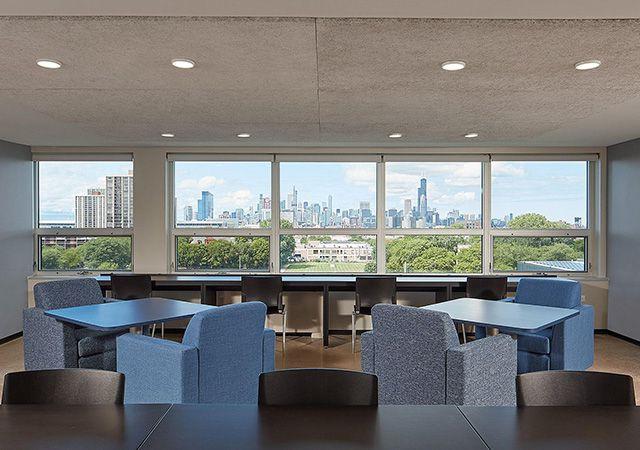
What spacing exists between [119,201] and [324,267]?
2.85 meters

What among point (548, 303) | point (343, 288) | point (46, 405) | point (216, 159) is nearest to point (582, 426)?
point (46, 405)

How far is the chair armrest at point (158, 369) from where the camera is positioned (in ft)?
8.72

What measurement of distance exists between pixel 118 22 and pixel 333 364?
355 cm

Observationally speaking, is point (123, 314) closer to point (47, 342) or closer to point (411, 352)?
point (47, 342)

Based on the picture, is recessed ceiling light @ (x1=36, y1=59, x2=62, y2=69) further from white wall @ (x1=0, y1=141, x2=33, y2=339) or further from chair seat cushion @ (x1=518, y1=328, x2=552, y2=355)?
chair seat cushion @ (x1=518, y1=328, x2=552, y2=355)

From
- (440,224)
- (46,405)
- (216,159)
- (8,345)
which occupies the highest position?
(216,159)

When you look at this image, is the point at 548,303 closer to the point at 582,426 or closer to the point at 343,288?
the point at 343,288

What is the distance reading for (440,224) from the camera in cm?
640

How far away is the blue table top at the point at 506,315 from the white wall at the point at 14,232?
16.5 ft

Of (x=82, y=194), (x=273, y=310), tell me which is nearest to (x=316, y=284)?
(x=273, y=310)

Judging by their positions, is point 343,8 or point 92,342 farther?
point 92,342

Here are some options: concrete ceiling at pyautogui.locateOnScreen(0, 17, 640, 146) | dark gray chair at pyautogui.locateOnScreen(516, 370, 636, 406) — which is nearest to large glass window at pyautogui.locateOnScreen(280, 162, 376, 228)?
concrete ceiling at pyautogui.locateOnScreen(0, 17, 640, 146)

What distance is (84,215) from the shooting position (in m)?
6.47

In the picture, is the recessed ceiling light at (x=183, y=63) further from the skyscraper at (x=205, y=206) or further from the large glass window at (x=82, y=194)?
the large glass window at (x=82, y=194)
